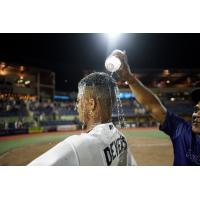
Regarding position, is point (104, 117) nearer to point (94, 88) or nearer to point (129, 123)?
point (94, 88)

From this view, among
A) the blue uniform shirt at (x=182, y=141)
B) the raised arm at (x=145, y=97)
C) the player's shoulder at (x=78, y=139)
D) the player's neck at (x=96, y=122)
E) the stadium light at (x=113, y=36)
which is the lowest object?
the blue uniform shirt at (x=182, y=141)

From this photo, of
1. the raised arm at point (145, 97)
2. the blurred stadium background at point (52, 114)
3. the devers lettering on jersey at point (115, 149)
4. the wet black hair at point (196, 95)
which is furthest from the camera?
the blurred stadium background at point (52, 114)

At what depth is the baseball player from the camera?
1159mm

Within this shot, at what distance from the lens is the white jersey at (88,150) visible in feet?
3.74

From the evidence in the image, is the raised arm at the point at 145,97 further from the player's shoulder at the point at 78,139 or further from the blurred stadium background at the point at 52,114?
the blurred stadium background at the point at 52,114

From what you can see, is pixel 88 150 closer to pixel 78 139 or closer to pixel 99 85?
pixel 78 139

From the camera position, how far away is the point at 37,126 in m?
15.0

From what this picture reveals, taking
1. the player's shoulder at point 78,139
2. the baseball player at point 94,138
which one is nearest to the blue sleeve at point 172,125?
the baseball player at point 94,138

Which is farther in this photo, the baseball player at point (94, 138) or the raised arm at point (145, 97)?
the raised arm at point (145, 97)

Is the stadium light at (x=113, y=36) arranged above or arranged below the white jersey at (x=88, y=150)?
above

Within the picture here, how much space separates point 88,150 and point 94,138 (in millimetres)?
88

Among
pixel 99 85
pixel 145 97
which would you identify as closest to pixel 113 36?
pixel 145 97
